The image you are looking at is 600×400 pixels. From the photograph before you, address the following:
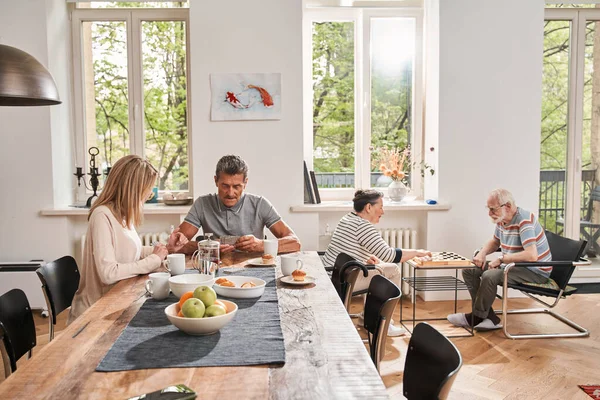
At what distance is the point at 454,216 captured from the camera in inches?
193

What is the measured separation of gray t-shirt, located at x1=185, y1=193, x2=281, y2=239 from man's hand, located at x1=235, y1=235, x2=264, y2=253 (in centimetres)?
53

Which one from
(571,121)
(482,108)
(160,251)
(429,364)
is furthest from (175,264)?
(571,121)

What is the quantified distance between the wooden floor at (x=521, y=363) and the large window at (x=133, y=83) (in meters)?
2.41

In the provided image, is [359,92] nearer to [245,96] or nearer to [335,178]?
[335,178]

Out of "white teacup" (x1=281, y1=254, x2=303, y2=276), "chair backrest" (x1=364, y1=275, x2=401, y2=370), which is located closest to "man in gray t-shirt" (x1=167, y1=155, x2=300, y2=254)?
"white teacup" (x1=281, y1=254, x2=303, y2=276)

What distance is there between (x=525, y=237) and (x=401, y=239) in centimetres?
116

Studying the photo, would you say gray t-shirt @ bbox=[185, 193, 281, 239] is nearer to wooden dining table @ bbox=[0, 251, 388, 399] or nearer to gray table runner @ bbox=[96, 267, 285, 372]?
gray table runner @ bbox=[96, 267, 285, 372]

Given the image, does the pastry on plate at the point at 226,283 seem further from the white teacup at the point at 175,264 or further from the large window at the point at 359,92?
the large window at the point at 359,92

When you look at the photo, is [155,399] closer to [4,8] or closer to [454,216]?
[454,216]

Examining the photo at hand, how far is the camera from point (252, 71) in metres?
4.68

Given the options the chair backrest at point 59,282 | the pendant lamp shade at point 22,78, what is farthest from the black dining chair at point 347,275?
the pendant lamp shade at point 22,78

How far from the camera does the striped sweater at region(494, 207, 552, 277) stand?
403 centimetres

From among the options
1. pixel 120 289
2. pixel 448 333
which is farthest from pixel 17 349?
pixel 448 333

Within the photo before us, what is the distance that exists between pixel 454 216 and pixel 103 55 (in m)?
3.41
